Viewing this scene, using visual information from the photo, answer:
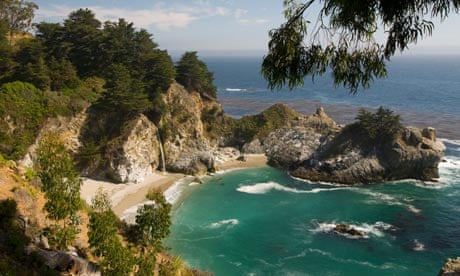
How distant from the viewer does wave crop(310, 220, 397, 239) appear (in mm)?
38438

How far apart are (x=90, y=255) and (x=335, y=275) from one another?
20344mm

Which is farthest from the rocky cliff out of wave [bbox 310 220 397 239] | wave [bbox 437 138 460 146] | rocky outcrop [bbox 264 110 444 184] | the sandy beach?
wave [bbox 437 138 460 146]

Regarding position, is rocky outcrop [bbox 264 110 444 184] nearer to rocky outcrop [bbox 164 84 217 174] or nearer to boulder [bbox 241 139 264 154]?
boulder [bbox 241 139 264 154]

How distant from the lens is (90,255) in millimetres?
22156

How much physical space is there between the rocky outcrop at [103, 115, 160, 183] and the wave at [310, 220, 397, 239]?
2588 centimetres

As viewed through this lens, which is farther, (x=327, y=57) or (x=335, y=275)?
(x=335, y=275)

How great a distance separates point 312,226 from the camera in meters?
40.3

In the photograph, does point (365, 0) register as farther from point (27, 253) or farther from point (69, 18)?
point (69, 18)

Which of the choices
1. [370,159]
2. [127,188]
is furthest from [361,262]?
[127,188]

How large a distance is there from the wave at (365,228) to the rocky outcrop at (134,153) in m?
25.9

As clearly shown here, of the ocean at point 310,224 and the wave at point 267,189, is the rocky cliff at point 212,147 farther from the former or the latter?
the wave at point 267,189

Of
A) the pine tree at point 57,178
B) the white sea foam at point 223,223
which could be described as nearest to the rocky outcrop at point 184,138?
the white sea foam at point 223,223

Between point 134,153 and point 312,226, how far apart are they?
26937mm

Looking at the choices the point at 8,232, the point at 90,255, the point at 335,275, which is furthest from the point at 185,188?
the point at 8,232
